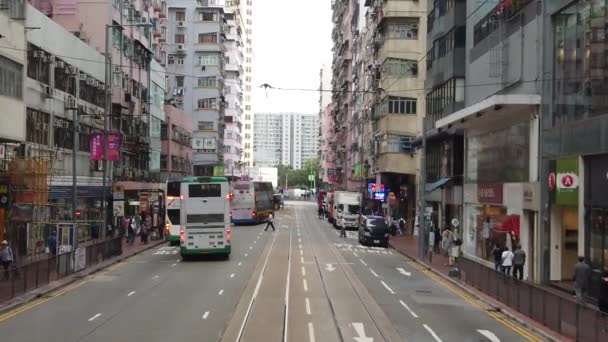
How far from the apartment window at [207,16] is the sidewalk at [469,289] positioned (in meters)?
63.6

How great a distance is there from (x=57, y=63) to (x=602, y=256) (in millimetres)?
31833

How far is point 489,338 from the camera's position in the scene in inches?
677

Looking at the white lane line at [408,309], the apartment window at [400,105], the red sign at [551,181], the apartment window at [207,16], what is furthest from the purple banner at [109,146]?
the apartment window at [207,16]

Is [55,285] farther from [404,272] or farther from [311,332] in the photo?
[404,272]

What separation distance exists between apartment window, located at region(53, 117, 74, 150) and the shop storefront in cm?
2992

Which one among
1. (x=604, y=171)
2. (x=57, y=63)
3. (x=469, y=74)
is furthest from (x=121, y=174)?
(x=604, y=171)

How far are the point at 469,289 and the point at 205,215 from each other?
14420mm

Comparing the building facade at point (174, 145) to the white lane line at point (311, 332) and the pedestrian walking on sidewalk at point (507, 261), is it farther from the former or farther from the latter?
the white lane line at point (311, 332)

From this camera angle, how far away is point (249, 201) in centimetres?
7469

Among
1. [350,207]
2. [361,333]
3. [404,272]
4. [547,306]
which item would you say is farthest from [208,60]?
[361,333]

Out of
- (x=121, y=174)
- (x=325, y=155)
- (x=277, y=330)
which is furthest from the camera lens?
(x=325, y=155)

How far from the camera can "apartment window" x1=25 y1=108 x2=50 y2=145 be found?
38.5 metres

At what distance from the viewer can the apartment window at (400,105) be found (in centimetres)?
6569

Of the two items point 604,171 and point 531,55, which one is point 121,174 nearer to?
point 531,55
